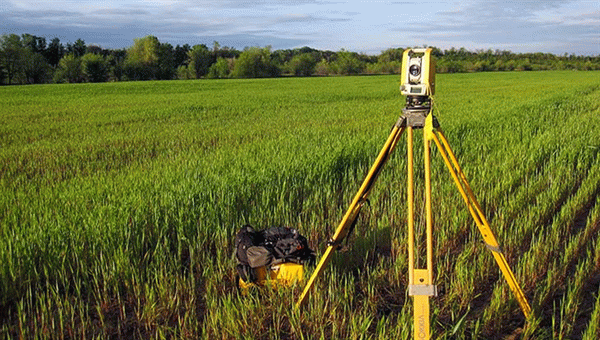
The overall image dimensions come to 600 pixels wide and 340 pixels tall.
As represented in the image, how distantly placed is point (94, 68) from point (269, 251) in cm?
6816

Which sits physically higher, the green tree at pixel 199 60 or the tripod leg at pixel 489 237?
the green tree at pixel 199 60

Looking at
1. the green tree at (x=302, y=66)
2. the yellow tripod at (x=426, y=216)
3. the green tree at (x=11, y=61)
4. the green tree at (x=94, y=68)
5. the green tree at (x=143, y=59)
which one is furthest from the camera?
the green tree at (x=302, y=66)

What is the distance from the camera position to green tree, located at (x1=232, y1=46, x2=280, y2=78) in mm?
76875

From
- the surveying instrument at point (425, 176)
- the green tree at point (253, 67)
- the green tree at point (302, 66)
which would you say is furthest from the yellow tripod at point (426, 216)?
the green tree at point (302, 66)

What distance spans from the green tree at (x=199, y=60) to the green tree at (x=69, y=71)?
1693 cm

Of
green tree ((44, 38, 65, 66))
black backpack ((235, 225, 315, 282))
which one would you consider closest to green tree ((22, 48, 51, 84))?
green tree ((44, 38, 65, 66))

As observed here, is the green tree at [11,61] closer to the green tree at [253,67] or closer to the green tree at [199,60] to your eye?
the green tree at [199,60]

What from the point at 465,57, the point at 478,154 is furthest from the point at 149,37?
the point at 478,154

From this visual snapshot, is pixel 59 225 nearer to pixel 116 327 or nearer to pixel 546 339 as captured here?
pixel 116 327

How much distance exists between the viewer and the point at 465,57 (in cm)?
9688

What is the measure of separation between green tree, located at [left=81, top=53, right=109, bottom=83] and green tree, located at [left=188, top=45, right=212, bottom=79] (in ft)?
45.9

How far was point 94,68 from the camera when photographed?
65.0 metres

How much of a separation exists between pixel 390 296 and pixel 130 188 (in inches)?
124

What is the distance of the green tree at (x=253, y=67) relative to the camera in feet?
252
